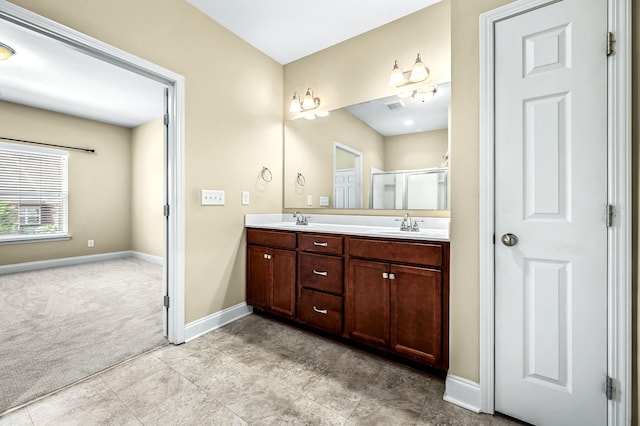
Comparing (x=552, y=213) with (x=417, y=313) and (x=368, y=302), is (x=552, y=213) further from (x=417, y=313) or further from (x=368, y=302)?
(x=368, y=302)

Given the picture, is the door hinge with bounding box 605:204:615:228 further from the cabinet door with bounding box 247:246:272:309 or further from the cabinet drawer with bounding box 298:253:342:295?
the cabinet door with bounding box 247:246:272:309

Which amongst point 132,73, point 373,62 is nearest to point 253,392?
point 373,62

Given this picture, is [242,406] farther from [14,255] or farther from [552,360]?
[14,255]

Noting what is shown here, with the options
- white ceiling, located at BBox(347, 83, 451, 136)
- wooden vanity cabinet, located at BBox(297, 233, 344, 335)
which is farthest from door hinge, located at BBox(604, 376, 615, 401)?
white ceiling, located at BBox(347, 83, 451, 136)

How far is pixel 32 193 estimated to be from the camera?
4371mm

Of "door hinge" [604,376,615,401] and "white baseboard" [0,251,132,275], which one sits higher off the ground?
"door hinge" [604,376,615,401]

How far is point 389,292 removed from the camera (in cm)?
177

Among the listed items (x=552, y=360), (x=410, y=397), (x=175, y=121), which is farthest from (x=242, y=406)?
(x=175, y=121)

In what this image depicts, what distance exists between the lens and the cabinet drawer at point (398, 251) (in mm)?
1608

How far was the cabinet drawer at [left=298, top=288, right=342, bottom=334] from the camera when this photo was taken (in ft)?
6.66

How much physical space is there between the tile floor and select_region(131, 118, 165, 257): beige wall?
345 cm

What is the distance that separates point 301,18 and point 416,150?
4.77ft

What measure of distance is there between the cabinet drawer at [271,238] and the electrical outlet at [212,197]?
0.41m

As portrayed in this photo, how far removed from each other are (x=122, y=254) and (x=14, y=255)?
57.3 inches
